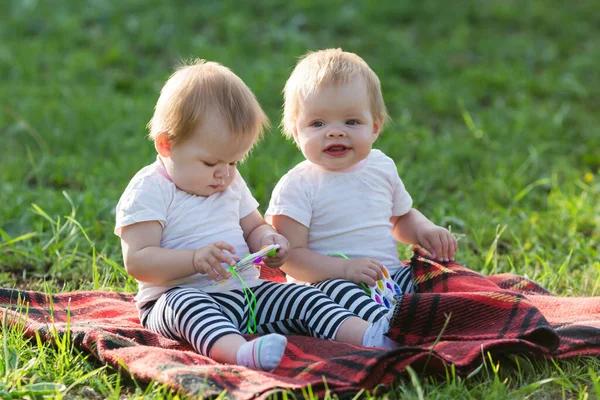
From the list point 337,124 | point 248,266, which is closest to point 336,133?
point 337,124

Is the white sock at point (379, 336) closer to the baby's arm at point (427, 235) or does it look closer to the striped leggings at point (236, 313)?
the striped leggings at point (236, 313)

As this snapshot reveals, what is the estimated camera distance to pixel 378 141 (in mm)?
5152

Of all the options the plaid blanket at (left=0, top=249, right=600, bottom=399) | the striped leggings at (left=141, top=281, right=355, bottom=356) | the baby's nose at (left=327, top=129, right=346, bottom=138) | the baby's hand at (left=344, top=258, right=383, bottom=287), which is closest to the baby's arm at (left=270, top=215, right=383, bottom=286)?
the baby's hand at (left=344, top=258, right=383, bottom=287)

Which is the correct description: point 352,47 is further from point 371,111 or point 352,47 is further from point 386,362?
point 386,362

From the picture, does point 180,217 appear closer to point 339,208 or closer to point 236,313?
point 236,313

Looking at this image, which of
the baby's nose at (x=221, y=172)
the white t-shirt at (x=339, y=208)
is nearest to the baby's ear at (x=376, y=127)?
the white t-shirt at (x=339, y=208)

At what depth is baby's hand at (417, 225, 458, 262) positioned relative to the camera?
3.16 meters

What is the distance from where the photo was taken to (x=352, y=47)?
271 inches

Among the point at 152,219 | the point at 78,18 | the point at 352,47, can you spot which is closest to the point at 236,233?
the point at 152,219

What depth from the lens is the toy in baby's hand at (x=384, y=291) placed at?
2.88 meters

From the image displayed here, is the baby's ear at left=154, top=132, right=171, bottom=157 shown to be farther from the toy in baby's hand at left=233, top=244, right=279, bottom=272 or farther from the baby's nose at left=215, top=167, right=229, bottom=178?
the toy in baby's hand at left=233, top=244, right=279, bottom=272

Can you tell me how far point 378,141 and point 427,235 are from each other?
2.04 metres

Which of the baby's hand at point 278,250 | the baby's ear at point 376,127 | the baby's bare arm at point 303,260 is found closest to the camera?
the baby's hand at point 278,250

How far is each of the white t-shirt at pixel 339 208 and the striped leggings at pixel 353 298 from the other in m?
0.18
